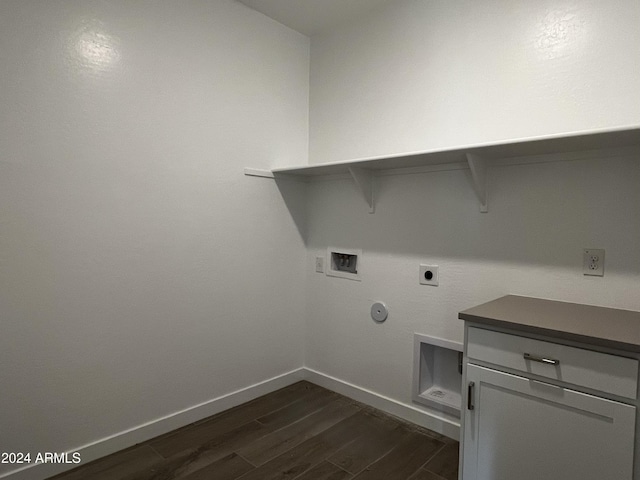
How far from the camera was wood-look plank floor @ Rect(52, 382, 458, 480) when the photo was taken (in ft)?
5.70

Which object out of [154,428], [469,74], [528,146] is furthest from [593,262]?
[154,428]

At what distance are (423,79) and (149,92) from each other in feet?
4.68

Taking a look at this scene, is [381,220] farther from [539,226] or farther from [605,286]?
[605,286]

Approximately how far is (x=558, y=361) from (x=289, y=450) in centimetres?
131

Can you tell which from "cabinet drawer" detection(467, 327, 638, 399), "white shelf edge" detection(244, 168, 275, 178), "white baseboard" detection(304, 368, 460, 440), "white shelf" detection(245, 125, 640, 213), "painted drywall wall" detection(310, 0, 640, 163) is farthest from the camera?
"white shelf edge" detection(244, 168, 275, 178)

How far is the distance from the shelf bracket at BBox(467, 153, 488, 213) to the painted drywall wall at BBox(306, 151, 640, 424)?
0.12ft

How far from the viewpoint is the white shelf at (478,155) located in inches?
54.6

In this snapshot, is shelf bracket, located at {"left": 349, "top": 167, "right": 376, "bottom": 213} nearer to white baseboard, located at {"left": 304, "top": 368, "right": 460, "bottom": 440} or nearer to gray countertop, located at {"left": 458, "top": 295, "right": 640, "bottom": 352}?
gray countertop, located at {"left": 458, "top": 295, "right": 640, "bottom": 352}

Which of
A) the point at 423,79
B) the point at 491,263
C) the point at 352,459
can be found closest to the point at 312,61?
the point at 423,79

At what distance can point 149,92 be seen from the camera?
6.32ft

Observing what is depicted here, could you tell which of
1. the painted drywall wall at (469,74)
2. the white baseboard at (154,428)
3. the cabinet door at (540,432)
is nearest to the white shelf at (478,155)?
the painted drywall wall at (469,74)

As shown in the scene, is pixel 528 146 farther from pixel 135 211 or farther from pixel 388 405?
pixel 135 211

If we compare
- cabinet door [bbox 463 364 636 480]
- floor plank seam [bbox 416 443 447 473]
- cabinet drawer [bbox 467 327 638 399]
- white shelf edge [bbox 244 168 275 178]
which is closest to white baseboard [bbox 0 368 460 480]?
floor plank seam [bbox 416 443 447 473]

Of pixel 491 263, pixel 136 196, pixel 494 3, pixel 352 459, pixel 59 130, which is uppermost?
pixel 494 3
